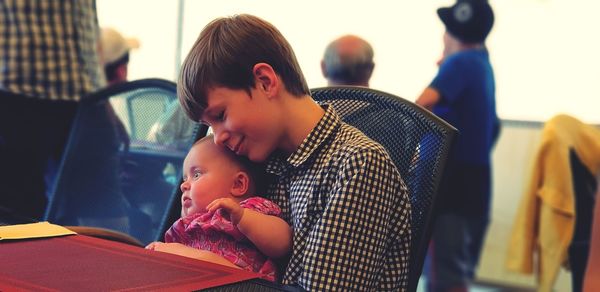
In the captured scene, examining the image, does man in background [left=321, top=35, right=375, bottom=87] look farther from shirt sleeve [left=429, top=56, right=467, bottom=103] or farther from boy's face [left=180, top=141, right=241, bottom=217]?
Answer: boy's face [left=180, top=141, right=241, bottom=217]

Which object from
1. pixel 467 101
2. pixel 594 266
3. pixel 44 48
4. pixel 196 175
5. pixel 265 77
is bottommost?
pixel 467 101

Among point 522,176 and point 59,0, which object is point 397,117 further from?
point 522,176

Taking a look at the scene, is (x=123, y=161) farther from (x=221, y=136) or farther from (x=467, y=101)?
(x=467, y=101)

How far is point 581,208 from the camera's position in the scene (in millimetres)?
2539

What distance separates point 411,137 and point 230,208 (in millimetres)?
353

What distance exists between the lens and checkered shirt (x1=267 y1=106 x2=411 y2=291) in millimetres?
1177

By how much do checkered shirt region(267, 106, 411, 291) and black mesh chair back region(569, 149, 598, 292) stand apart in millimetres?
1436

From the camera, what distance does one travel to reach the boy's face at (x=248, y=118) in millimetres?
1316

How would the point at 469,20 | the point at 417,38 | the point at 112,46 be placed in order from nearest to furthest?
the point at 469,20
the point at 112,46
the point at 417,38

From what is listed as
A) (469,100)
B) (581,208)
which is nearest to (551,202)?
(581,208)

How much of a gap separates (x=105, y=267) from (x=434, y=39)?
158 inches

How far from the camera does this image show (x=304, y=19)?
497cm

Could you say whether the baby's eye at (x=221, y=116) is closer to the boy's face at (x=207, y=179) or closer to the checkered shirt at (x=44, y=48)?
the boy's face at (x=207, y=179)

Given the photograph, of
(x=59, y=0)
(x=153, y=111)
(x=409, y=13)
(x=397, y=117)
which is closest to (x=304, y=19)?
(x=409, y=13)
